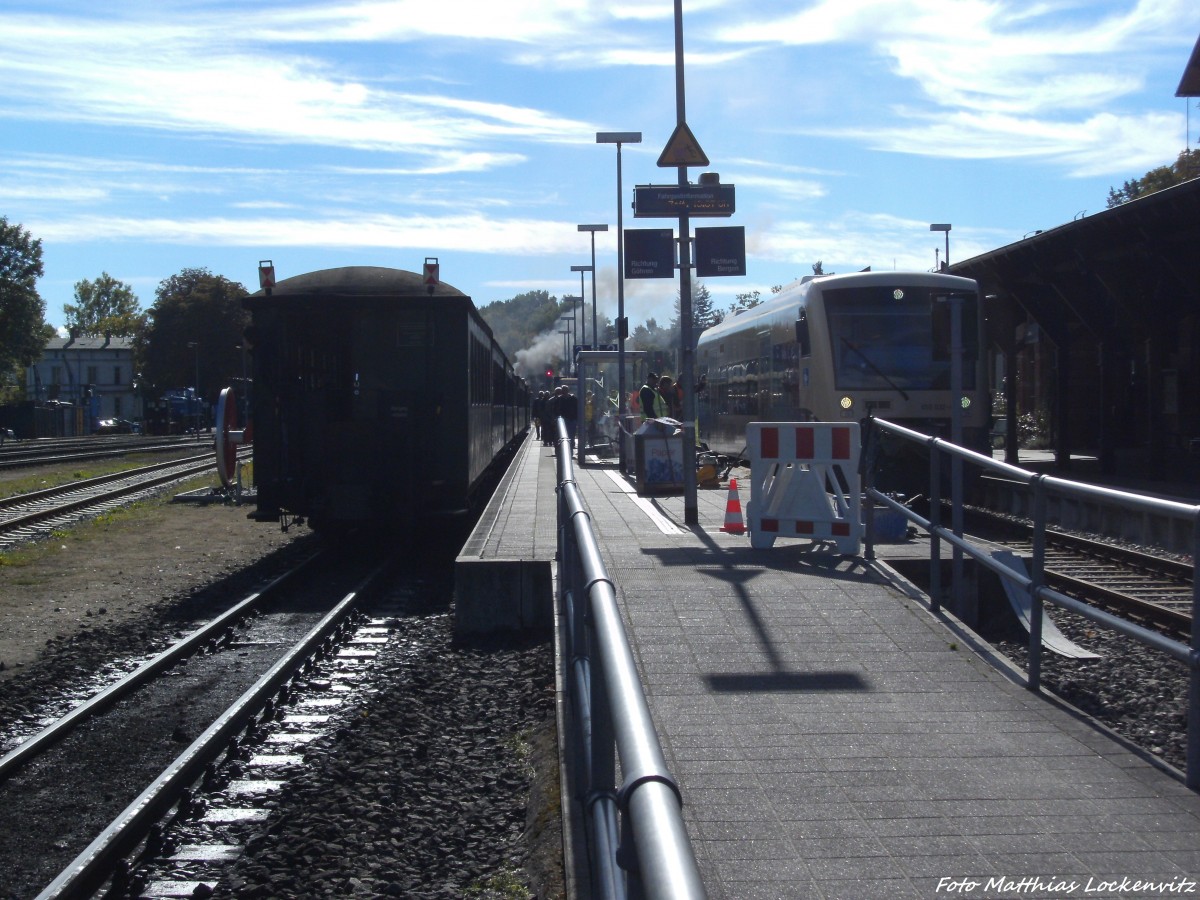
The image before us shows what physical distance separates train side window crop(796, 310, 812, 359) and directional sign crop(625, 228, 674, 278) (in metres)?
4.68

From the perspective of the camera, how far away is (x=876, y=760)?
477 centimetres

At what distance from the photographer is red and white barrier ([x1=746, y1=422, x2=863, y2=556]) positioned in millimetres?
9430

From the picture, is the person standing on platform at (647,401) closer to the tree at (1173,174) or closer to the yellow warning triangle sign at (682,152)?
the yellow warning triangle sign at (682,152)

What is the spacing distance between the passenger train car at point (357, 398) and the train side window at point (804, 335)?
5340mm

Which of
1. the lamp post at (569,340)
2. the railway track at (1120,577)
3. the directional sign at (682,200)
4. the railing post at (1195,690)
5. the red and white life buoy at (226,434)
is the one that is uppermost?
the lamp post at (569,340)

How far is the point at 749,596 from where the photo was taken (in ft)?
25.4

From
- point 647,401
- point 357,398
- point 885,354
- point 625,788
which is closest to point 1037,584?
point 625,788

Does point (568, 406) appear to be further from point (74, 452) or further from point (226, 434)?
point (74, 452)

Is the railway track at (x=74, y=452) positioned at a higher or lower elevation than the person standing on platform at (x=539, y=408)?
lower

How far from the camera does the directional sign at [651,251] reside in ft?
42.6

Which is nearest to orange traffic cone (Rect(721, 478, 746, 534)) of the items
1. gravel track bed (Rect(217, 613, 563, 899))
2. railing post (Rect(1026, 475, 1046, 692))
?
gravel track bed (Rect(217, 613, 563, 899))

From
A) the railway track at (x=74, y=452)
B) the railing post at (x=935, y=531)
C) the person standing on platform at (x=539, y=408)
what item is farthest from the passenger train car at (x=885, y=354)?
the railway track at (x=74, y=452)

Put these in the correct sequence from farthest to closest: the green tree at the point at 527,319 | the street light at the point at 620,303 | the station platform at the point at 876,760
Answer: the green tree at the point at 527,319, the street light at the point at 620,303, the station platform at the point at 876,760

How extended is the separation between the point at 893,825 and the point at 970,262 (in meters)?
19.5
